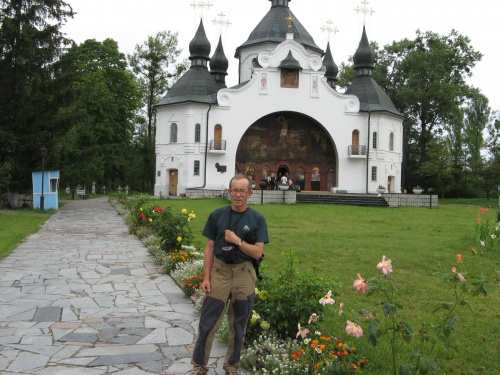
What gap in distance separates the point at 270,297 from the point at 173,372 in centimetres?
119

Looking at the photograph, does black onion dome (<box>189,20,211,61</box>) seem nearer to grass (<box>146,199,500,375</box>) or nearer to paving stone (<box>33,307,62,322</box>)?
grass (<box>146,199,500,375</box>)

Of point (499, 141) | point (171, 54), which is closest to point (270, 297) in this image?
point (171, 54)

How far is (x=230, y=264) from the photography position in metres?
4.19

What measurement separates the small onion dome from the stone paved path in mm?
26887

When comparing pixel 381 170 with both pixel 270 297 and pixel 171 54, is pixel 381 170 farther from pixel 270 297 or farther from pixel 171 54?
pixel 270 297

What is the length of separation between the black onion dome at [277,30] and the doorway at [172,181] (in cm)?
1280

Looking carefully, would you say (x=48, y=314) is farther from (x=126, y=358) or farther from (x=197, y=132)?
(x=197, y=132)

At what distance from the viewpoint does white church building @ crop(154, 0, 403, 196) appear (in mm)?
35312

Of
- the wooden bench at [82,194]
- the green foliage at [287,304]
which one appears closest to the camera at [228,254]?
the green foliage at [287,304]

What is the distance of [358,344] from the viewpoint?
16.6ft

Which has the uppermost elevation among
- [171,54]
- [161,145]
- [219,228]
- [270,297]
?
[171,54]

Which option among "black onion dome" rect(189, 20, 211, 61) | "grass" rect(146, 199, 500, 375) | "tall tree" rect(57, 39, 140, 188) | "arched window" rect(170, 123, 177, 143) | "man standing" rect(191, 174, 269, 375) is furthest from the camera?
"black onion dome" rect(189, 20, 211, 61)

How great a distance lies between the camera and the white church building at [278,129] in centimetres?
3531

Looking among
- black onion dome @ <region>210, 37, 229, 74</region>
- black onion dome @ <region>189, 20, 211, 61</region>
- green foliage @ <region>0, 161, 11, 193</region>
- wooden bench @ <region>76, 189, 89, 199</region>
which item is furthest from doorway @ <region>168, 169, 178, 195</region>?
green foliage @ <region>0, 161, 11, 193</region>
